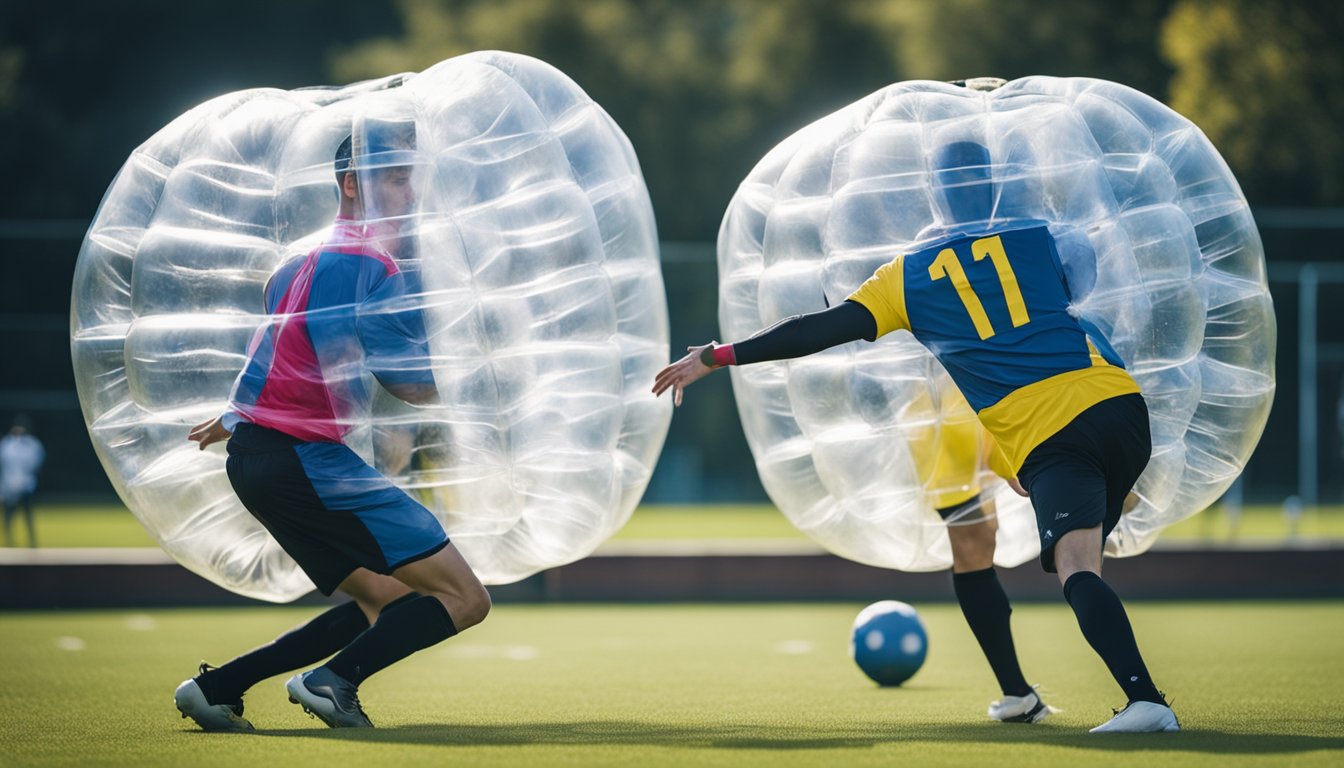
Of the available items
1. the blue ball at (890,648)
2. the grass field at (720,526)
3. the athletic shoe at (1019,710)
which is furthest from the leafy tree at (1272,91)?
the athletic shoe at (1019,710)

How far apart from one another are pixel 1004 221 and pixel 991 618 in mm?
1674

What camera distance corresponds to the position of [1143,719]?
575cm

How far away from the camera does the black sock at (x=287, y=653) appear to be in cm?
631

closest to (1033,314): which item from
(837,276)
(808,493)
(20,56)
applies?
Answer: (837,276)

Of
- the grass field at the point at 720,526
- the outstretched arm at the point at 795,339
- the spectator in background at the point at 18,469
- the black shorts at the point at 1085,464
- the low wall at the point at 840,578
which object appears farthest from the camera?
the spectator in background at the point at 18,469

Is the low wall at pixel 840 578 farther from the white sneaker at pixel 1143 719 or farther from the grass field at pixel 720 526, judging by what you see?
the white sneaker at pixel 1143 719

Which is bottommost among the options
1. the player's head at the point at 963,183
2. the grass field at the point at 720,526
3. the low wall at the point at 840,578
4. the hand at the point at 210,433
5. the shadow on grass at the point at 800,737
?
the grass field at the point at 720,526

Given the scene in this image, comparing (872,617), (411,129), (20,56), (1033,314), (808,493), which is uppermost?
(20,56)

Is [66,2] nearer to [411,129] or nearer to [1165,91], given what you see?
[1165,91]

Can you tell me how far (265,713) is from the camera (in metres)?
7.11

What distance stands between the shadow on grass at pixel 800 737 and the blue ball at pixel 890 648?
1675 mm

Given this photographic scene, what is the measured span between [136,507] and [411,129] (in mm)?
1961

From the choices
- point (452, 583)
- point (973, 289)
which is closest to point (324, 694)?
point (452, 583)

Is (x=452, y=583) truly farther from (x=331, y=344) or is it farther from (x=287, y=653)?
(x=331, y=344)
